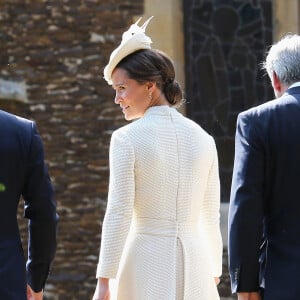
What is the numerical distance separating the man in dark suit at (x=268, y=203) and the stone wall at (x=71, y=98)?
5.62 metres

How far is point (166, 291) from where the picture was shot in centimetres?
464

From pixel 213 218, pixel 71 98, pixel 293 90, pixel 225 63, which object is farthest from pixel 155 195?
pixel 225 63

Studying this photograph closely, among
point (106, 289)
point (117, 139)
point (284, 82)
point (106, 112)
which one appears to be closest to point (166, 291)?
point (106, 289)

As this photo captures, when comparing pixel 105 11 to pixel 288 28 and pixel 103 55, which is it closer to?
pixel 103 55

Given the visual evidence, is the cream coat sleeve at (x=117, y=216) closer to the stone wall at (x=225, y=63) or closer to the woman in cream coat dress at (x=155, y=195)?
the woman in cream coat dress at (x=155, y=195)

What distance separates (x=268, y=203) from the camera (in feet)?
14.5

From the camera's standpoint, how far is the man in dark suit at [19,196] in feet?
14.6

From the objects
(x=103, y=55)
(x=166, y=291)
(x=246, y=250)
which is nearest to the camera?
(x=246, y=250)

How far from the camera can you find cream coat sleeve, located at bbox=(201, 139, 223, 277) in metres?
4.90

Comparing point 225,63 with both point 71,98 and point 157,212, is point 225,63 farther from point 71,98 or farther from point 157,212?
point 157,212

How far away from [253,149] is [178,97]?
0.65 meters

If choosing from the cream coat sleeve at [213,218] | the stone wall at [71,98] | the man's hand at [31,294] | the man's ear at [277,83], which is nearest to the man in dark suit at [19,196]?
the man's hand at [31,294]

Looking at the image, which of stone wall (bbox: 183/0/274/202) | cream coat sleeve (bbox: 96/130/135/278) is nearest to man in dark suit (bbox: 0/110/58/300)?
cream coat sleeve (bbox: 96/130/135/278)

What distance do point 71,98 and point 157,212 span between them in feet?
18.0
